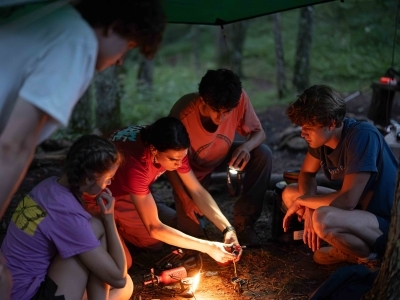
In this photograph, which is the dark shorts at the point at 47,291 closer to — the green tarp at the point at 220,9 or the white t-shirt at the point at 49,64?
the white t-shirt at the point at 49,64

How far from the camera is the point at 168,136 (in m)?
3.57

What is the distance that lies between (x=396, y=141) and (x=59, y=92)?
13.6ft

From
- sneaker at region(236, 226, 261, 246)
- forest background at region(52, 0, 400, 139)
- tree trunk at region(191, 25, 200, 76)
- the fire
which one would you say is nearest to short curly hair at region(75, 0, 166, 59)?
the fire

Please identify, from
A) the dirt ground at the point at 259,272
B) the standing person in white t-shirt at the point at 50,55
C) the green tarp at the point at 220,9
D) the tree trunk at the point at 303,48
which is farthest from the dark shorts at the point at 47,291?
the tree trunk at the point at 303,48

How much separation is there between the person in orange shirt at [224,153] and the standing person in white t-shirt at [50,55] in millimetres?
2210

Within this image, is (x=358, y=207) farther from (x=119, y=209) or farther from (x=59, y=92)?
(x=59, y=92)

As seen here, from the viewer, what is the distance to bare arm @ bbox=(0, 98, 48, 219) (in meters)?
1.76

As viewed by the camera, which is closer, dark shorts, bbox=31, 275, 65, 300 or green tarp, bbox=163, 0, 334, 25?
dark shorts, bbox=31, 275, 65, 300

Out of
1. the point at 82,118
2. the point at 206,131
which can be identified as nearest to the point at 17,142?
the point at 206,131

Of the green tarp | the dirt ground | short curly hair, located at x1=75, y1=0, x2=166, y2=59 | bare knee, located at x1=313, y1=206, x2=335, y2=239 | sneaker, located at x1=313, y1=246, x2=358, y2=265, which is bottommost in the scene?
the dirt ground

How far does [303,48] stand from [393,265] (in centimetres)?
971

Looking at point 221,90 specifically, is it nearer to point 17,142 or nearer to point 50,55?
point 50,55

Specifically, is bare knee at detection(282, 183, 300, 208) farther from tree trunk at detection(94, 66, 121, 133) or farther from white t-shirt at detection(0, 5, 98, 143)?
tree trunk at detection(94, 66, 121, 133)

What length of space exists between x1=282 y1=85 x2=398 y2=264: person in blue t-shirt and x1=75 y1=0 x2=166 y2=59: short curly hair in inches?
73.7
